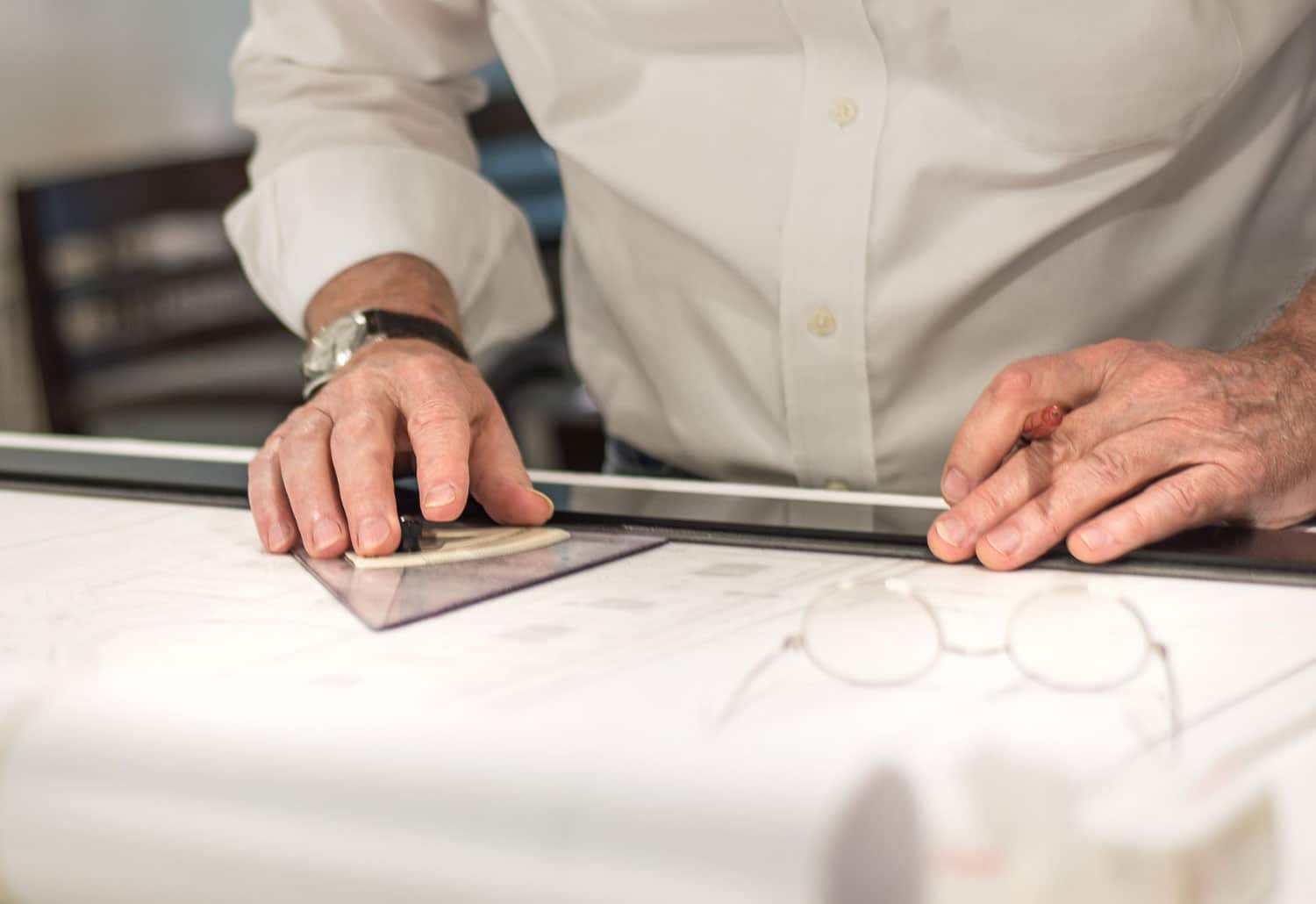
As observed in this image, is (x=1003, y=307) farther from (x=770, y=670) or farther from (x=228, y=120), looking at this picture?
(x=228, y=120)

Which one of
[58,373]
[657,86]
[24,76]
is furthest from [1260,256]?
[24,76]

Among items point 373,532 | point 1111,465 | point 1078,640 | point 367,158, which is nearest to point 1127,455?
point 1111,465

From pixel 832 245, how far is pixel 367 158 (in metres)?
0.41

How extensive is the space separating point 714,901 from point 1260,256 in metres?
0.74

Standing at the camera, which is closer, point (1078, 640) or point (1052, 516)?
point (1078, 640)

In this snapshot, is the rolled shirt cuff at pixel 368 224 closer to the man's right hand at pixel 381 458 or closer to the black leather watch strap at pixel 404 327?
the black leather watch strap at pixel 404 327

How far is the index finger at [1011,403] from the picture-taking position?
2.25ft

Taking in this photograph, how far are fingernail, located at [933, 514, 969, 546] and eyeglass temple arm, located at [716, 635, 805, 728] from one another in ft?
0.47

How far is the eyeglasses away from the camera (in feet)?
1.57

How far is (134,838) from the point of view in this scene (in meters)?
0.46

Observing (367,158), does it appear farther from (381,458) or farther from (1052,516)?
(1052,516)

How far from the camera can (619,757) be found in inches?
16.9

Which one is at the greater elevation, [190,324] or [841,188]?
[841,188]

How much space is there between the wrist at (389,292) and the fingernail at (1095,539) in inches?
20.5
